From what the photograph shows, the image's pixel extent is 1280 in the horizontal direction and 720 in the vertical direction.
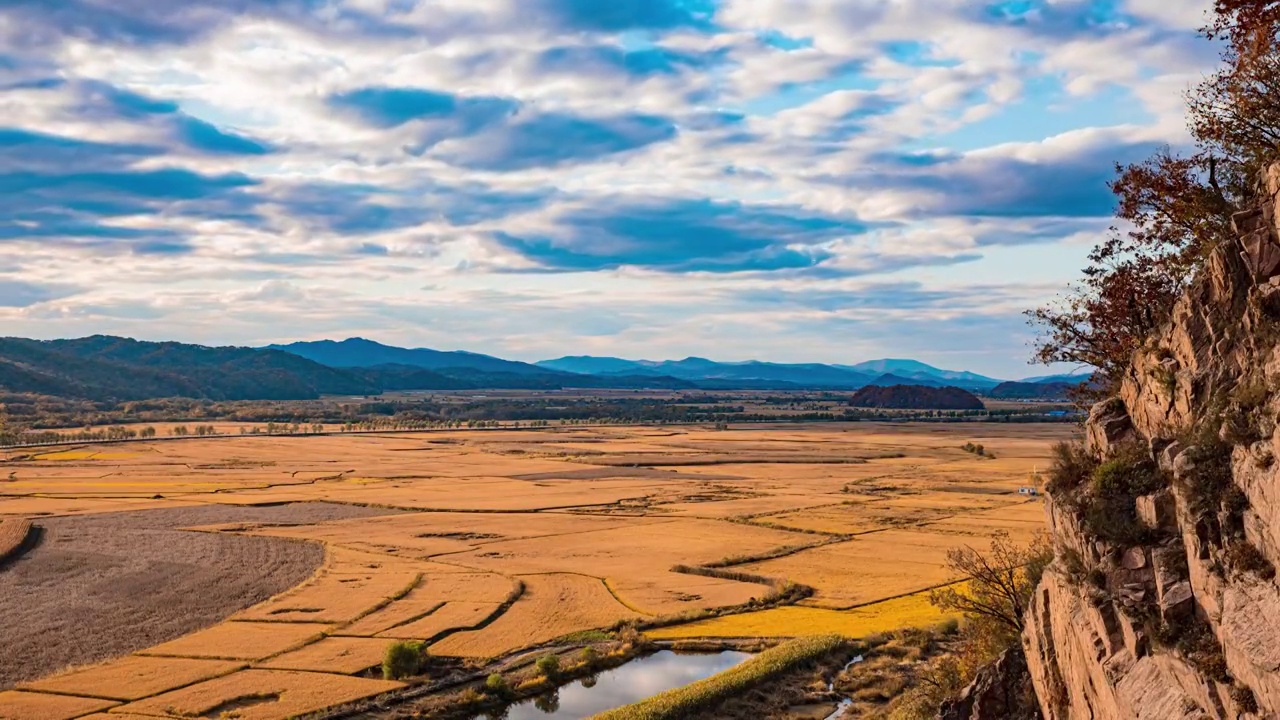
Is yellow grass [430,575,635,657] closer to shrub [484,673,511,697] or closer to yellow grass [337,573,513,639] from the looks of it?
yellow grass [337,573,513,639]

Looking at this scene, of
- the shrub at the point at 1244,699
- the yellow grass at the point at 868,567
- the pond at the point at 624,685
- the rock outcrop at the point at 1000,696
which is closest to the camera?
the shrub at the point at 1244,699

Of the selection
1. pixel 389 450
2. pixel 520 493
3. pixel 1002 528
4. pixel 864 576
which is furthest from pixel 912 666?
pixel 389 450

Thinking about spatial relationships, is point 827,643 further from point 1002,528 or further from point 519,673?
point 1002,528

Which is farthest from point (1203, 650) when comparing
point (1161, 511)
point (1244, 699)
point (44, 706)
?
point (44, 706)

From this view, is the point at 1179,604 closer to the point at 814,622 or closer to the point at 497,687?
the point at 497,687

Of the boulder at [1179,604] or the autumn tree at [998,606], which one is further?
the autumn tree at [998,606]

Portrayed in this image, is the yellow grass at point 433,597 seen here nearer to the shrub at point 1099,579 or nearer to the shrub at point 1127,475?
the shrub at point 1127,475

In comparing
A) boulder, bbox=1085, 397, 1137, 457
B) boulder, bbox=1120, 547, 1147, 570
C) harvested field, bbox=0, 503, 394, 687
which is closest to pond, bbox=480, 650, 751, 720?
harvested field, bbox=0, 503, 394, 687

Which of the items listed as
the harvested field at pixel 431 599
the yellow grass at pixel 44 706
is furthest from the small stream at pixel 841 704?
the yellow grass at pixel 44 706

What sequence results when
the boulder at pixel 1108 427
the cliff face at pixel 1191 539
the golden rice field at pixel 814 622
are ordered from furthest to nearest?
1. the golden rice field at pixel 814 622
2. the boulder at pixel 1108 427
3. the cliff face at pixel 1191 539

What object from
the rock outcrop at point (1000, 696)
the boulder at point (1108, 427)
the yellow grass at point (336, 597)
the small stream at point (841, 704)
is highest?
the boulder at point (1108, 427)
